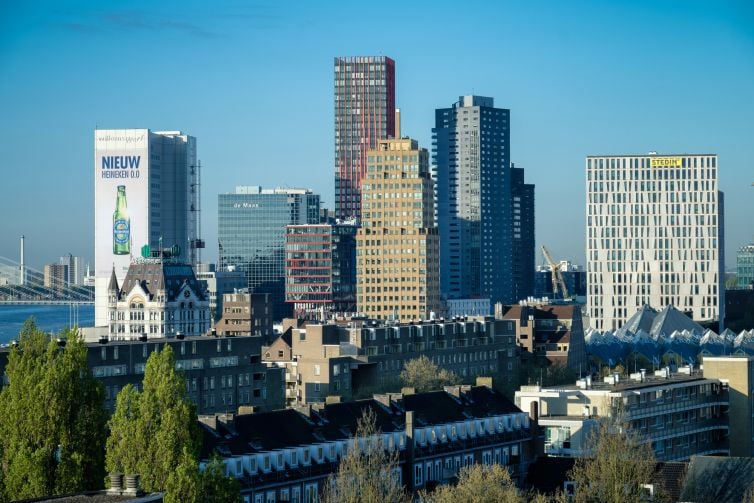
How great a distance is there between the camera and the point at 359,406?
320 feet

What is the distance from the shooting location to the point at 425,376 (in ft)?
541

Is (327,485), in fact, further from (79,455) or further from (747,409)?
(747,409)

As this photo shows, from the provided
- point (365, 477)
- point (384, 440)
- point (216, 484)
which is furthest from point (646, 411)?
point (216, 484)

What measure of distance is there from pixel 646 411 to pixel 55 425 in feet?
186

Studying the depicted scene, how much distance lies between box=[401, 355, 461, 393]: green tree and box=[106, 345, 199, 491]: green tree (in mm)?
88309

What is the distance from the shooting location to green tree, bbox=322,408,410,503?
76.9m

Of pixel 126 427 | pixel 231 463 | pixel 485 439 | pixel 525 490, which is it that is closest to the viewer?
pixel 126 427

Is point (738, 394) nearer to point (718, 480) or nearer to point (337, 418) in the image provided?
point (718, 480)

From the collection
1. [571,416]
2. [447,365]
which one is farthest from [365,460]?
[447,365]

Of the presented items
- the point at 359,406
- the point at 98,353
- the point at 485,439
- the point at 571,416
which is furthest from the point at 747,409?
the point at 98,353

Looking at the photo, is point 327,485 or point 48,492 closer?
point 48,492

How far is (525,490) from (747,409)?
122 feet

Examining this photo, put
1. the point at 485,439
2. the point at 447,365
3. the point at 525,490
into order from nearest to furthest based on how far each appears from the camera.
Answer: the point at 525,490 < the point at 485,439 < the point at 447,365

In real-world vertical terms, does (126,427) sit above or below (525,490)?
above
